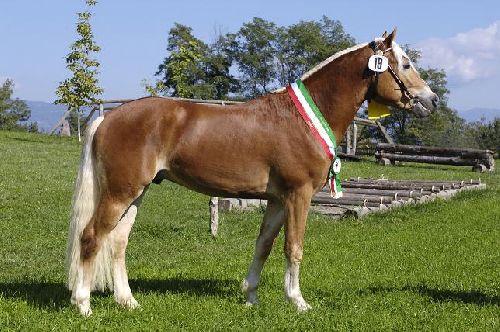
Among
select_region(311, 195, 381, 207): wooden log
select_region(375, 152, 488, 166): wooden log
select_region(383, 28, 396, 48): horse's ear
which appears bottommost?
select_region(311, 195, 381, 207): wooden log

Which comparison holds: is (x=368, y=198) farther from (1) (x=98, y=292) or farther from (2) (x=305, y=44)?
(2) (x=305, y=44)

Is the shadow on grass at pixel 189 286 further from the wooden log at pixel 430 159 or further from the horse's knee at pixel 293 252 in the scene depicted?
the wooden log at pixel 430 159

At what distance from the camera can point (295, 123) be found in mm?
6629

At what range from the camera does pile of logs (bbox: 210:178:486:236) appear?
14922 mm

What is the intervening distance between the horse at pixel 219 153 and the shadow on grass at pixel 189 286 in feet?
2.64

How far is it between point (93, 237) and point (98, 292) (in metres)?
1.22

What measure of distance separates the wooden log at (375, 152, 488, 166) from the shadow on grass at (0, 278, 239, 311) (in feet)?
82.1

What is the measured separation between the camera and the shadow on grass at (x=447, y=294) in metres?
7.25

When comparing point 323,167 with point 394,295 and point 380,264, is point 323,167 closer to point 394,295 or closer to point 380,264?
point 394,295

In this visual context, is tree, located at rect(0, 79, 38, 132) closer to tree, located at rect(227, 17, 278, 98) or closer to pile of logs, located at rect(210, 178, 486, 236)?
tree, located at rect(227, 17, 278, 98)

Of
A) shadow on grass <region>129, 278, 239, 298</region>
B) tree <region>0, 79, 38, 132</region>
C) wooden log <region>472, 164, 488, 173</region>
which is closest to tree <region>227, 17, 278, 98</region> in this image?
tree <region>0, 79, 38, 132</region>

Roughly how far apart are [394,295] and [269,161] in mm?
2194

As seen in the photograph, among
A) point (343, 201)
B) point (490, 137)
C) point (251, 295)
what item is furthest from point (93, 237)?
point (490, 137)

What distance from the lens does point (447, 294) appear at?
7.57 m
